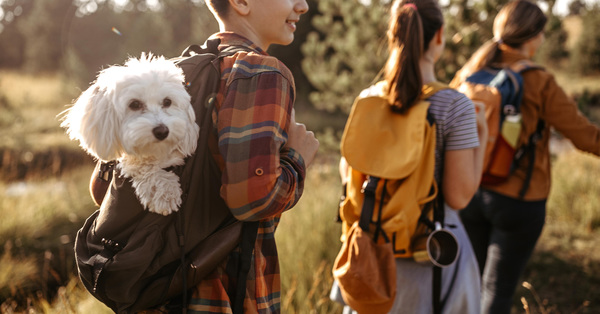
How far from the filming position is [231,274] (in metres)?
1.28

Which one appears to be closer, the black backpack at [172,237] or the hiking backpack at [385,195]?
the black backpack at [172,237]

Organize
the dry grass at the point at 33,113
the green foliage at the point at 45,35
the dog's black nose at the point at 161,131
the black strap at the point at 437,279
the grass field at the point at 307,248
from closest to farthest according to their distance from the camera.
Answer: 1. the dog's black nose at the point at 161,131
2. the black strap at the point at 437,279
3. the grass field at the point at 307,248
4. the dry grass at the point at 33,113
5. the green foliage at the point at 45,35

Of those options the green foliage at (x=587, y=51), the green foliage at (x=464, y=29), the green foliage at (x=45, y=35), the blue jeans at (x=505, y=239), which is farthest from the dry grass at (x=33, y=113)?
the green foliage at (x=587, y=51)

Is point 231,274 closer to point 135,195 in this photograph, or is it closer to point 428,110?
point 135,195

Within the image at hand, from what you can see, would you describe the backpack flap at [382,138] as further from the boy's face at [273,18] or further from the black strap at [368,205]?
the boy's face at [273,18]

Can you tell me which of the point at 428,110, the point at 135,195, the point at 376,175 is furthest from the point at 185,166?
the point at 428,110

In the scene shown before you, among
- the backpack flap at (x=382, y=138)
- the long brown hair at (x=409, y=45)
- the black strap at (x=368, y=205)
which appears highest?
the long brown hair at (x=409, y=45)

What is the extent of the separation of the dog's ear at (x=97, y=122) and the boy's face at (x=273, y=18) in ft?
1.76

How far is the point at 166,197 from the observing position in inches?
45.1

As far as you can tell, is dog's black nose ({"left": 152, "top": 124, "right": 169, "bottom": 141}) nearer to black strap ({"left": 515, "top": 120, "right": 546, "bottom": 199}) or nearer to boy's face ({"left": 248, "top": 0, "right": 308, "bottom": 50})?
boy's face ({"left": 248, "top": 0, "right": 308, "bottom": 50})

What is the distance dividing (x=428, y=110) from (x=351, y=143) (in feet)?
1.23

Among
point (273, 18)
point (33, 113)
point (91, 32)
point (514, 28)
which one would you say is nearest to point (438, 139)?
point (273, 18)

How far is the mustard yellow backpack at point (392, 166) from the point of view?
1.91m

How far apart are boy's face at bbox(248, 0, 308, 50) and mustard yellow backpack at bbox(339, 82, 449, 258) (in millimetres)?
702
